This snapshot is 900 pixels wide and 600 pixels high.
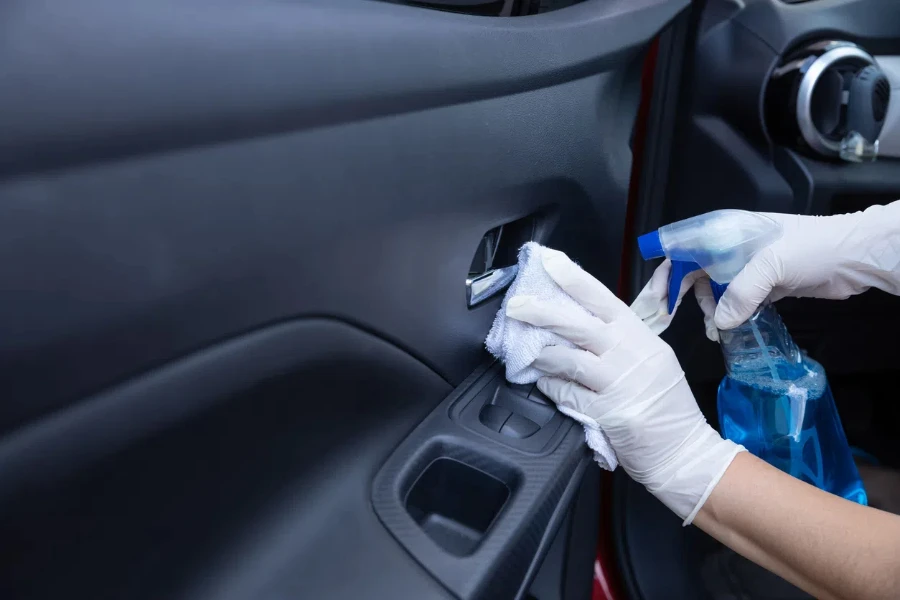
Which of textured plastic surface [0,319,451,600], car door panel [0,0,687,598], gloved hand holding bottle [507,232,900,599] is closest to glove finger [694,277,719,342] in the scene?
gloved hand holding bottle [507,232,900,599]

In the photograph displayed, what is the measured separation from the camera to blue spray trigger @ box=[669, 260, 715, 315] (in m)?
0.77

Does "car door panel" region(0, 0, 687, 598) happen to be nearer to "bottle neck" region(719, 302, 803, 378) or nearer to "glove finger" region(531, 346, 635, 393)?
"glove finger" region(531, 346, 635, 393)

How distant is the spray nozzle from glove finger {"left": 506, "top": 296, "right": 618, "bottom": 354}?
0.40ft

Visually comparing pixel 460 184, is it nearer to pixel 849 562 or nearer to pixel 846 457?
pixel 849 562

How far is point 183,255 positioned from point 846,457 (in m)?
0.96

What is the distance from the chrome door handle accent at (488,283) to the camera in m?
0.71

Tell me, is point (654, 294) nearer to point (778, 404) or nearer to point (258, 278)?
point (778, 404)

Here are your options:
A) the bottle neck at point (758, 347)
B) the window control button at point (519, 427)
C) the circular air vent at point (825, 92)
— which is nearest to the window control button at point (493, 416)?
the window control button at point (519, 427)

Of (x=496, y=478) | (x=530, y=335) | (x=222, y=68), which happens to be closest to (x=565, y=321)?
(x=530, y=335)

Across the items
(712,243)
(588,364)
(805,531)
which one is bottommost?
(805,531)

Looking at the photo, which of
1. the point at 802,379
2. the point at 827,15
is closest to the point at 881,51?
the point at 827,15

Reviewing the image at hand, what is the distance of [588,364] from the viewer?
27.1 inches

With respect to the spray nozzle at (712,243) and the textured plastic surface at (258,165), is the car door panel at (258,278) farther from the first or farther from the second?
the spray nozzle at (712,243)

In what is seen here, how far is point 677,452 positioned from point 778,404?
0.74ft
